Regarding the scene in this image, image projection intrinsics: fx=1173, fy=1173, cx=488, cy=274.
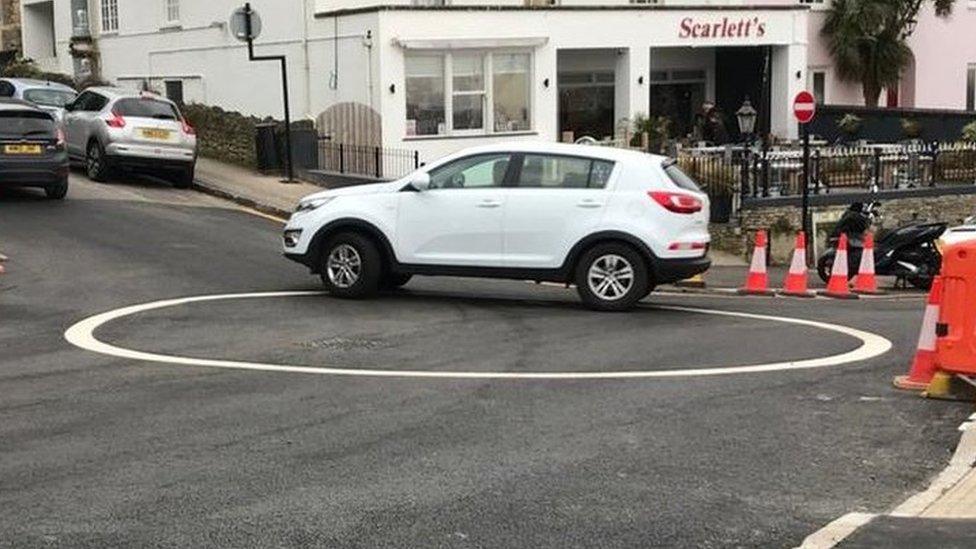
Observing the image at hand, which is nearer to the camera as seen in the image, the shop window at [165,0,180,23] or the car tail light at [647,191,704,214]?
the car tail light at [647,191,704,214]

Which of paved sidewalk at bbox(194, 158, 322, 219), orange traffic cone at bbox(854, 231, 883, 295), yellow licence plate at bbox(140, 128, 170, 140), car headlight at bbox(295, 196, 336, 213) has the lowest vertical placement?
orange traffic cone at bbox(854, 231, 883, 295)

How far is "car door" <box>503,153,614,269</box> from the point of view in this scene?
39.2 ft

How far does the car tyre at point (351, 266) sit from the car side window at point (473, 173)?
0.98m

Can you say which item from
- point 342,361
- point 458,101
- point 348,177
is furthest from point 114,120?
point 342,361

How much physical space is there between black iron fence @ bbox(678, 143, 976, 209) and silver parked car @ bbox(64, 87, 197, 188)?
9.59 meters

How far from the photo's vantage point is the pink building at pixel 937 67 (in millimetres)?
36281

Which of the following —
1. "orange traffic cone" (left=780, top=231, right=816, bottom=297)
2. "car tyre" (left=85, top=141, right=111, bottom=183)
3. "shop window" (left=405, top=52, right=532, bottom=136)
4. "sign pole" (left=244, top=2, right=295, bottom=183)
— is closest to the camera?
"orange traffic cone" (left=780, top=231, right=816, bottom=297)

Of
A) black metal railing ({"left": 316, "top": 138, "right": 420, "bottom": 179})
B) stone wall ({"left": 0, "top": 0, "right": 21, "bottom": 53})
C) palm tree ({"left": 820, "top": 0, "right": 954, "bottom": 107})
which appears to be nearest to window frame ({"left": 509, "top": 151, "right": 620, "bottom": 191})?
black metal railing ({"left": 316, "top": 138, "right": 420, "bottom": 179})

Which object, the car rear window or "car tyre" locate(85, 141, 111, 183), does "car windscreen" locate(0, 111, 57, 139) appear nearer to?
"car tyre" locate(85, 141, 111, 183)

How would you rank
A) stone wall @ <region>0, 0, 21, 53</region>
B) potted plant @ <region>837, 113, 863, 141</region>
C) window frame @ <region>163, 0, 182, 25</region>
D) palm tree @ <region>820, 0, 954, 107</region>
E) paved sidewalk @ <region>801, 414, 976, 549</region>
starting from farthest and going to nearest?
stone wall @ <region>0, 0, 21, 53</region> → palm tree @ <region>820, 0, 954, 107</region> → window frame @ <region>163, 0, 182, 25</region> → potted plant @ <region>837, 113, 863, 141</region> → paved sidewalk @ <region>801, 414, 976, 549</region>

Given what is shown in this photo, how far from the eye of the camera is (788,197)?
870 inches

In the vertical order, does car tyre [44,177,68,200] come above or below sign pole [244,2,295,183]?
below

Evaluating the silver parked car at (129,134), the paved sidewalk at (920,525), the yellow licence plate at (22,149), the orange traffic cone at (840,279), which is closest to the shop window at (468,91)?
the silver parked car at (129,134)

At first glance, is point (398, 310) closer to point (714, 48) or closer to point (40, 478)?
point (40, 478)
